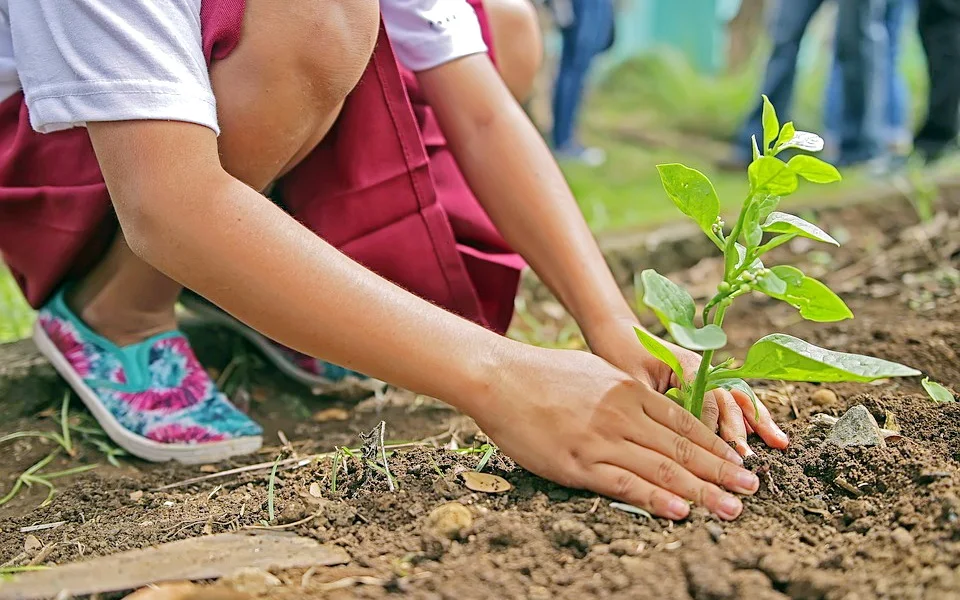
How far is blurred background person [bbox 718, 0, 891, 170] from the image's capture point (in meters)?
3.97

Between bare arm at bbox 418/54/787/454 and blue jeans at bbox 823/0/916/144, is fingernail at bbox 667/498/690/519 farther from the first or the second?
blue jeans at bbox 823/0/916/144

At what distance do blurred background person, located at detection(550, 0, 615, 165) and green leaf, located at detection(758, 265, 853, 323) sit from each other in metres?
3.48

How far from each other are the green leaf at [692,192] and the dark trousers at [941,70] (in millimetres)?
A: 3138

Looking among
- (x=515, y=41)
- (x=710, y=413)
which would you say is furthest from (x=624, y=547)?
(x=515, y=41)

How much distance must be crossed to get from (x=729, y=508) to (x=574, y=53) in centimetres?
378

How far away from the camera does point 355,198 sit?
1639mm

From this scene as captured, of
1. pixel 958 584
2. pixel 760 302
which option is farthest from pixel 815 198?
pixel 958 584

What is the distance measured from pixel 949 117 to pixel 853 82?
402 mm

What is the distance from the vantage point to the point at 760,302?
2363mm

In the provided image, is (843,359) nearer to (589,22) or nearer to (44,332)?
(44,332)

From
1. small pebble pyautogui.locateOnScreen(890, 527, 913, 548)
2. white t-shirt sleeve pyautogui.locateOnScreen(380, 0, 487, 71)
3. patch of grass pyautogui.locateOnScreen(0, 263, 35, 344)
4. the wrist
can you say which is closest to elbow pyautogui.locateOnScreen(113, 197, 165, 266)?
the wrist

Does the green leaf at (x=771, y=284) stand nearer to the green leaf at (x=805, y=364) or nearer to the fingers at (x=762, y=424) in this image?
the green leaf at (x=805, y=364)

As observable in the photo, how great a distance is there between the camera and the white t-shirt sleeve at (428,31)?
1.63 m

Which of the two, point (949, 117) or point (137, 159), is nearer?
point (137, 159)
